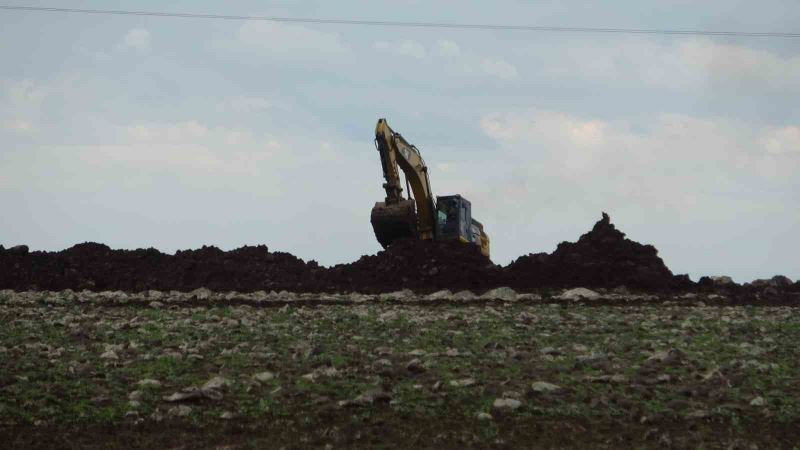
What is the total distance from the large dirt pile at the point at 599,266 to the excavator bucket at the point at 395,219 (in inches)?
146

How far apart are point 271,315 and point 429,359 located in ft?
29.5

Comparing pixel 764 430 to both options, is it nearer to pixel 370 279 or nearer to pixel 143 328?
pixel 143 328

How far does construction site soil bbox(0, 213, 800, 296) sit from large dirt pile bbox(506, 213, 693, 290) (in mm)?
33

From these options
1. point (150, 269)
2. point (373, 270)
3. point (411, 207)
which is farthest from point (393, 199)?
point (150, 269)

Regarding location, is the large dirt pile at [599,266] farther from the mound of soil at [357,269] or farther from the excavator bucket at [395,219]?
the excavator bucket at [395,219]

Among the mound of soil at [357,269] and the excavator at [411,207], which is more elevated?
the excavator at [411,207]

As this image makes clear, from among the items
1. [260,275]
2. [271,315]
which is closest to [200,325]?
[271,315]

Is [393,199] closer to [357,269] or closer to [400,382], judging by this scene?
[357,269]

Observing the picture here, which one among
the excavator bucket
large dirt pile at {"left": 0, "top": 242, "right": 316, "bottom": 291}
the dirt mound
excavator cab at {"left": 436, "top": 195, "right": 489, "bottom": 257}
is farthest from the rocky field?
excavator cab at {"left": 436, "top": 195, "right": 489, "bottom": 257}

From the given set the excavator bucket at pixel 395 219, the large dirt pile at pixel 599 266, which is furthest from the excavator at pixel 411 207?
the large dirt pile at pixel 599 266

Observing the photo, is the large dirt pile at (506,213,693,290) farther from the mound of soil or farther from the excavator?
the excavator

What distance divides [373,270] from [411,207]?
2.57 metres

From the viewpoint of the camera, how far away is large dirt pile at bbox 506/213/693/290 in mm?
40000

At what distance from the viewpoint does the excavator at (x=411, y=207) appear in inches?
1660
